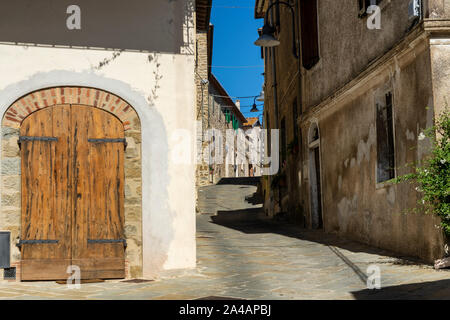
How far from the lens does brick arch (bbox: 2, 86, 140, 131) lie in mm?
6848

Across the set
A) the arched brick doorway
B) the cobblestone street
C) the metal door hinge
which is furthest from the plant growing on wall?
the metal door hinge

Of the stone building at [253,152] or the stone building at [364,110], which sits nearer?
the stone building at [364,110]

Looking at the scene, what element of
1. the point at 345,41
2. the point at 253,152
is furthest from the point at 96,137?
the point at 253,152

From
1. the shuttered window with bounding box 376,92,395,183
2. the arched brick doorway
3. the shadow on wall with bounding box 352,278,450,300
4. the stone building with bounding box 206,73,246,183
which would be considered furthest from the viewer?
the stone building with bounding box 206,73,246,183

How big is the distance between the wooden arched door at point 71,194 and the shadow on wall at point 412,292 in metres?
3.07

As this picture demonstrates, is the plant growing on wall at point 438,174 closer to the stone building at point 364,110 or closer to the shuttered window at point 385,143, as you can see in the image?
the stone building at point 364,110

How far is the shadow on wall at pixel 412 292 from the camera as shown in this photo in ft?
16.9

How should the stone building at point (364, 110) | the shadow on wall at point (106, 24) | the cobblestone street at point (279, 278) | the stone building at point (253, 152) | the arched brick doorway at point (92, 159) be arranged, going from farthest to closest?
the stone building at point (253, 152), the stone building at point (364, 110), the shadow on wall at point (106, 24), the arched brick doorway at point (92, 159), the cobblestone street at point (279, 278)

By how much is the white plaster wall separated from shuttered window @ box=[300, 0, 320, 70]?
5878mm

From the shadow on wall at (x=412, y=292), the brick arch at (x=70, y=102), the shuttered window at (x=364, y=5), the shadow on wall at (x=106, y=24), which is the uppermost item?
the shuttered window at (x=364, y=5)

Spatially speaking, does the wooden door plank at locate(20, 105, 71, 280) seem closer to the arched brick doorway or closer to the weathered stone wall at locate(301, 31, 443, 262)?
the arched brick doorway

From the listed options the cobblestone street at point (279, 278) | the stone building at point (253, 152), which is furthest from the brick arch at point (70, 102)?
the stone building at point (253, 152)

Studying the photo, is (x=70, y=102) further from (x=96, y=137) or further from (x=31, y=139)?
(x=31, y=139)

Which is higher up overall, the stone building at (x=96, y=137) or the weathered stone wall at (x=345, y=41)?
the weathered stone wall at (x=345, y=41)
